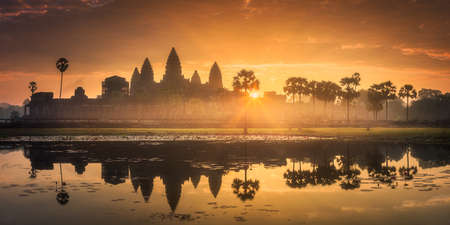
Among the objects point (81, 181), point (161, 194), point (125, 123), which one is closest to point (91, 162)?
point (81, 181)

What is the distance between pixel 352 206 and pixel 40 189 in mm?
12946

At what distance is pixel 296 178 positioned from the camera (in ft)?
68.0

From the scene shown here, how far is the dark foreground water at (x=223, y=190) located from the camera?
521 inches

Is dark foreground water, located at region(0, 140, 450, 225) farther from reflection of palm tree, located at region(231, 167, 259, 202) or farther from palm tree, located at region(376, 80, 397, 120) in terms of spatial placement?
palm tree, located at region(376, 80, 397, 120)

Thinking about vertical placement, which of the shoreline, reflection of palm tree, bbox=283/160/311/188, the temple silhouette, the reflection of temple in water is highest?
the temple silhouette

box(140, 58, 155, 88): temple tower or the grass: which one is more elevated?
box(140, 58, 155, 88): temple tower

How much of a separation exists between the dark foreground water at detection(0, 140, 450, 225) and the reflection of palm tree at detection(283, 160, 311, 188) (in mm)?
48

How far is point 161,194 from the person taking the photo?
16.6 metres

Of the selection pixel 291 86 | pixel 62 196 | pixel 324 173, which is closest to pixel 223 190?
pixel 62 196

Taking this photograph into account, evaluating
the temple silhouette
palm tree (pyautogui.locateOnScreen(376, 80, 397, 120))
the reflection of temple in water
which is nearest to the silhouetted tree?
palm tree (pyautogui.locateOnScreen(376, 80, 397, 120))

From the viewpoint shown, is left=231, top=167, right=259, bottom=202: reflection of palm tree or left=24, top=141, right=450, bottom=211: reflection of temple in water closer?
left=231, top=167, right=259, bottom=202: reflection of palm tree

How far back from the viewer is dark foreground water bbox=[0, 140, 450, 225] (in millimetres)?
13242

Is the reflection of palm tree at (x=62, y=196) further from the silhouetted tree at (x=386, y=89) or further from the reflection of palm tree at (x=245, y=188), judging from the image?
the silhouetted tree at (x=386, y=89)

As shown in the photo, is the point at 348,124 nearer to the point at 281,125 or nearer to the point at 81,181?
the point at 281,125
